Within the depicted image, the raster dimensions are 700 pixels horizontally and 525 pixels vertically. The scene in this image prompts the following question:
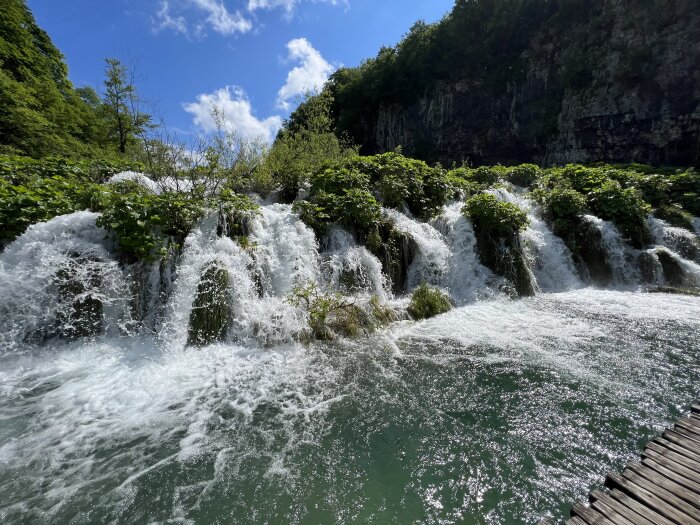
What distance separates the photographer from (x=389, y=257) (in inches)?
357

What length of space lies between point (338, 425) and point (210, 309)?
12.3ft

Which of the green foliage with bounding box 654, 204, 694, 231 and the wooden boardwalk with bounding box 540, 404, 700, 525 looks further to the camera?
the green foliage with bounding box 654, 204, 694, 231

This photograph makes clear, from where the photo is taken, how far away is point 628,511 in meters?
2.21

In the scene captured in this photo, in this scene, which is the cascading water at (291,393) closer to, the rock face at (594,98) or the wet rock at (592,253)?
the wet rock at (592,253)

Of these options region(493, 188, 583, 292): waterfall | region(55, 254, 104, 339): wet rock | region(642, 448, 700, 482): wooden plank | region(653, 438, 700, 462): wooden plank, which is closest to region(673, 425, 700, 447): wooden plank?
region(653, 438, 700, 462): wooden plank

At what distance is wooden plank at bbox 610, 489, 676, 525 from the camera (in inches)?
83.0

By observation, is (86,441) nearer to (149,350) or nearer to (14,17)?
(149,350)

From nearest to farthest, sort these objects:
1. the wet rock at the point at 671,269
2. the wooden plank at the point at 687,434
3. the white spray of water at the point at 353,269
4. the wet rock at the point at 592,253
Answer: the wooden plank at the point at 687,434 < the white spray of water at the point at 353,269 < the wet rock at the point at 671,269 < the wet rock at the point at 592,253

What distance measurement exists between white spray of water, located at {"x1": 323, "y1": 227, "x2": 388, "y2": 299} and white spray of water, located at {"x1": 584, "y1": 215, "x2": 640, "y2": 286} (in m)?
7.80

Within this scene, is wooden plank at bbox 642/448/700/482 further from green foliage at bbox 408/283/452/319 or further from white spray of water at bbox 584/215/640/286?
white spray of water at bbox 584/215/640/286

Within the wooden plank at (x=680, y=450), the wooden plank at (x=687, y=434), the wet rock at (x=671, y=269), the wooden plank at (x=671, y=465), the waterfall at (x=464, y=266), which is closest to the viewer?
the wooden plank at (x=671, y=465)

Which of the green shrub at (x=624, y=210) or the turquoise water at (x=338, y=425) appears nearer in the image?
the turquoise water at (x=338, y=425)

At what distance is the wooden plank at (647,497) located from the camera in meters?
2.11

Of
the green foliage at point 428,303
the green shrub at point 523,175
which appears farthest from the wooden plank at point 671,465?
the green shrub at point 523,175
